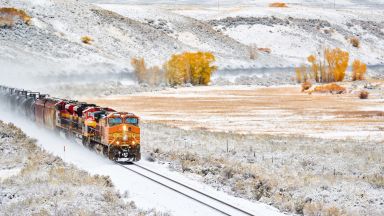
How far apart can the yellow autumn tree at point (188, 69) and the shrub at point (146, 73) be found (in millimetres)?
2158

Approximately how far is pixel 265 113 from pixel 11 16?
6934 cm

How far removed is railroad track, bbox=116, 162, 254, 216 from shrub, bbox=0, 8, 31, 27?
9016 centimetres

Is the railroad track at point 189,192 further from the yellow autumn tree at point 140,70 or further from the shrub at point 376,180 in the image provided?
the yellow autumn tree at point 140,70

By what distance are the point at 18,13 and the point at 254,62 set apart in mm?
56340

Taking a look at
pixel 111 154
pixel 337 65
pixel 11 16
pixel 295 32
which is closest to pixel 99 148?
pixel 111 154

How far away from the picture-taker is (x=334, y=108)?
2486 inches

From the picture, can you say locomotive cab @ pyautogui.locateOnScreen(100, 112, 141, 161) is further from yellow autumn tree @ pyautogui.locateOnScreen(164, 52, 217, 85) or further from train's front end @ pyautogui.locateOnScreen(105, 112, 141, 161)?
yellow autumn tree @ pyautogui.locateOnScreen(164, 52, 217, 85)

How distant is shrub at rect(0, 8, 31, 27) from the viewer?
108188 millimetres

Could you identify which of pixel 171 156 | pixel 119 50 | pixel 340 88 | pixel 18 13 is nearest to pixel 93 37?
pixel 119 50

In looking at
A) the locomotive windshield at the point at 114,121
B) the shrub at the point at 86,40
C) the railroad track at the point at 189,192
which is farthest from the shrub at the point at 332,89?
the railroad track at the point at 189,192

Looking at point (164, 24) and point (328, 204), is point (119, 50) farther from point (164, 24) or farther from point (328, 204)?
point (328, 204)

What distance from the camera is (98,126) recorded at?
27.4 meters

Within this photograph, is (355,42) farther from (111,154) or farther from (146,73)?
(111,154)

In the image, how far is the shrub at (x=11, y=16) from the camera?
108 m
